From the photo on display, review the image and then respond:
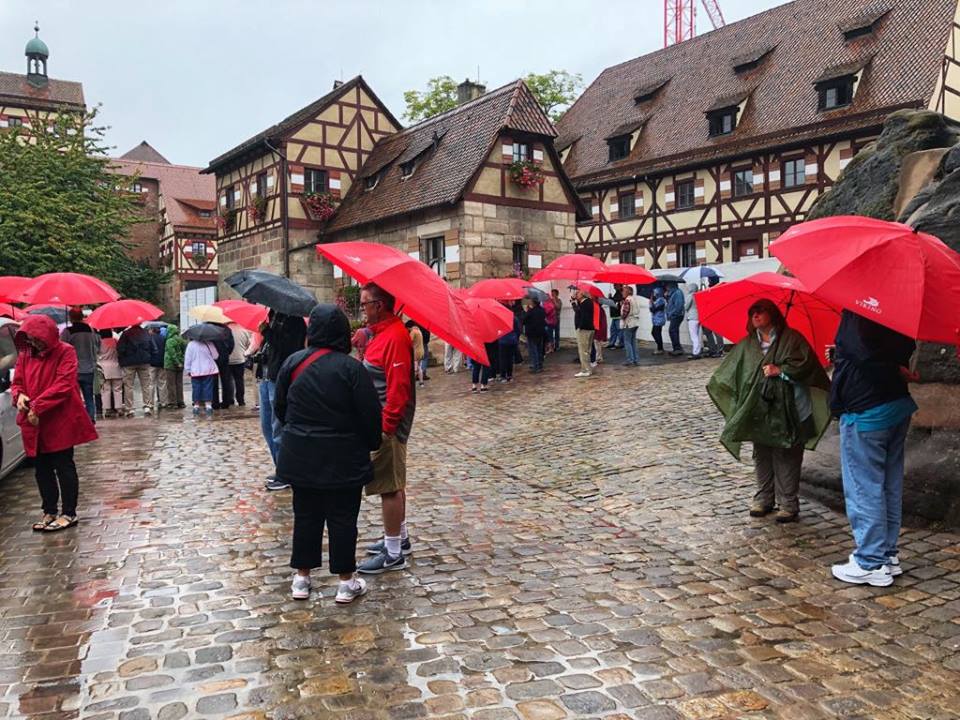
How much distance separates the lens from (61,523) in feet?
21.2

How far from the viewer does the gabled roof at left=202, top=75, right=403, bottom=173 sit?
86.7ft

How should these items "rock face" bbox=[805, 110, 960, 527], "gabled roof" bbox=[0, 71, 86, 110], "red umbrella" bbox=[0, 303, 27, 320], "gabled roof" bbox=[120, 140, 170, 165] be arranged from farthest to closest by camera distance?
"gabled roof" bbox=[120, 140, 170, 165] < "gabled roof" bbox=[0, 71, 86, 110] < "red umbrella" bbox=[0, 303, 27, 320] < "rock face" bbox=[805, 110, 960, 527]

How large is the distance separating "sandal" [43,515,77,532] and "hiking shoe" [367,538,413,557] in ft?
8.28

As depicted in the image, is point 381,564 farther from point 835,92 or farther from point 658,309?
point 835,92

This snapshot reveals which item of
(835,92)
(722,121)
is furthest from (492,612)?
(722,121)

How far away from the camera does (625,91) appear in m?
35.2

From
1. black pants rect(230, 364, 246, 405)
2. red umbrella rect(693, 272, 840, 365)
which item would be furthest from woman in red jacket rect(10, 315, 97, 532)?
black pants rect(230, 364, 246, 405)

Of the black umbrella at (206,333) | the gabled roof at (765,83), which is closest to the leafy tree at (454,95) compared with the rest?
the gabled roof at (765,83)

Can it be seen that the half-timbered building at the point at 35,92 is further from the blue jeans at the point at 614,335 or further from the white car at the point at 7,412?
the white car at the point at 7,412

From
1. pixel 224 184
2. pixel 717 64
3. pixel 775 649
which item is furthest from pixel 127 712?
pixel 717 64

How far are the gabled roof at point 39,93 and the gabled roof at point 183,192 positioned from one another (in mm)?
5050

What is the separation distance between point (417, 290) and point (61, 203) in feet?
89.0

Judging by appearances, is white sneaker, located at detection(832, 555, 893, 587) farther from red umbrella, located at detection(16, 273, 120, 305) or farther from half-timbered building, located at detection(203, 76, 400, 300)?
half-timbered building, located at detection(203, 76, 400, 300)

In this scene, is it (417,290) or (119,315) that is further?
(119,315)
